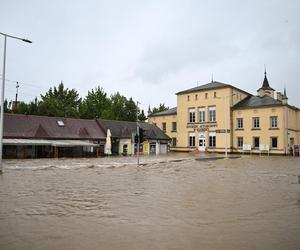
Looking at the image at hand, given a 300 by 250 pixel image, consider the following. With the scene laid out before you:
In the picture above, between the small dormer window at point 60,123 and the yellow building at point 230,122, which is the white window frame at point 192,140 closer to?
the yellow building at point 230,122

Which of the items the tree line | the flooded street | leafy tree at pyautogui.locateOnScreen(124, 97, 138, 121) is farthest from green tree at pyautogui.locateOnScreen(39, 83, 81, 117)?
the flooded street

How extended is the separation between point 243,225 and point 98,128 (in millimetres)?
42588

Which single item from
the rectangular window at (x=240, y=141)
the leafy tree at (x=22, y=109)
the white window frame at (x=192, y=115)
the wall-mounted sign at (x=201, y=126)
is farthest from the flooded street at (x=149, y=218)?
the leafy tree at (x=22, y=109)

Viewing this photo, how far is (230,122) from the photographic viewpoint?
5412cm

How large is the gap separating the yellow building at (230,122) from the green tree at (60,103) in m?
22.5

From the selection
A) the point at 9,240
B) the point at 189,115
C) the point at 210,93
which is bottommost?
the point at 9,240

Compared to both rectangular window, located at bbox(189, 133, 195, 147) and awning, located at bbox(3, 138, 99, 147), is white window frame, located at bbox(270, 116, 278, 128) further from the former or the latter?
awning, located at bbox(3, 138, 99, 147)

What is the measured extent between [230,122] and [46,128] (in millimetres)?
31970

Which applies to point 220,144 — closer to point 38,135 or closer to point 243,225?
point 38,135

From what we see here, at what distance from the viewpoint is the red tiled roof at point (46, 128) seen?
125ft

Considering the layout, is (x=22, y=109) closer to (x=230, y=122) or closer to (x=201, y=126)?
(x=201, y=126)

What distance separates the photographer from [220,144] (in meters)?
54.6

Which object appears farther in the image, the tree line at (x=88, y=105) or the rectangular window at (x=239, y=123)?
the tree line at (x=88, y=105)

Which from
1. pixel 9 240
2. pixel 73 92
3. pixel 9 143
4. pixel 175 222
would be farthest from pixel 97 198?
pixel 73 92
